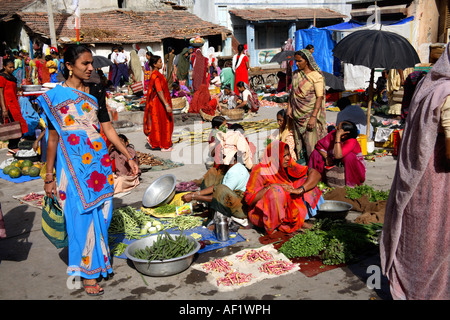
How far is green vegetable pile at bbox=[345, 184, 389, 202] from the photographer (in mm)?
5414

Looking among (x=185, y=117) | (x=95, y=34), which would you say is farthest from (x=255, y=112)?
(x=95, y=34)

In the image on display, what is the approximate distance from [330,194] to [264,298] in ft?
8.52

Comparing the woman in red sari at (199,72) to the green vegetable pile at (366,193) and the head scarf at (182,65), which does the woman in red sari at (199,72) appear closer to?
the head scarf at (182,65)

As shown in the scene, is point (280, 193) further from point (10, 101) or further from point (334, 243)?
point (10, 101)

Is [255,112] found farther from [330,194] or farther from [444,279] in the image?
[444,279]

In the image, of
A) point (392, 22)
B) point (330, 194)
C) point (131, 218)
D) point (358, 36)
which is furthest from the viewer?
point (392, 22)

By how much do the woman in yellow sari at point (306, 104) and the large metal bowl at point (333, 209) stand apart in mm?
1843

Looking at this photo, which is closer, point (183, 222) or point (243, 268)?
point (243, 268)

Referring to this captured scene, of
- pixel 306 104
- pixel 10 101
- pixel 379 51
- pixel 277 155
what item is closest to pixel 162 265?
pixel 277 155

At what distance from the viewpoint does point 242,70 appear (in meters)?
14.4

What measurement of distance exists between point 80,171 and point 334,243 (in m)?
2.36

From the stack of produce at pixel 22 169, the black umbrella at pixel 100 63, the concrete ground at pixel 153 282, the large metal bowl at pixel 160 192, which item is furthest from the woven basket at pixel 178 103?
the concrete ground at pixel 153 282

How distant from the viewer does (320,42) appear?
1730cm

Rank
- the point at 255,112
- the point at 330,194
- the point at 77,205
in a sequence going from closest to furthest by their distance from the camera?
the point at 77,205, the point at 330,194, the point at 255,112
